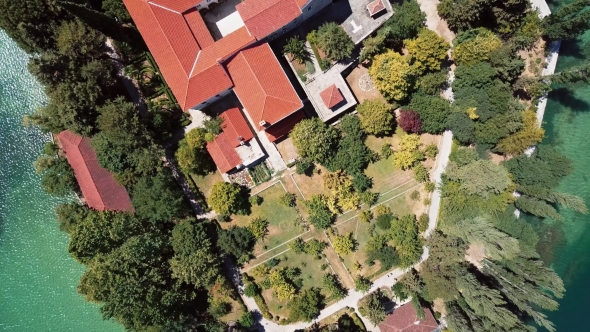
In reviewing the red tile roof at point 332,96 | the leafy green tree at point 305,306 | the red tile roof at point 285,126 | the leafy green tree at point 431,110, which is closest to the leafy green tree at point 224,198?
the red tile roof at point 285,126

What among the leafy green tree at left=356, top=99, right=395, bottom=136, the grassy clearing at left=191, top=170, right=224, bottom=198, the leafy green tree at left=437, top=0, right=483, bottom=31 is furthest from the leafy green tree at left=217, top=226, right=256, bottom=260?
the leafy green tree at left=437, top=0, right=483, bottom=31

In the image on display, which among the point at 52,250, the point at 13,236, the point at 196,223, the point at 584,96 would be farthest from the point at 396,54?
the point at 13,236

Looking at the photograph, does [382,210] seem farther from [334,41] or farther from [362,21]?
[362,21]

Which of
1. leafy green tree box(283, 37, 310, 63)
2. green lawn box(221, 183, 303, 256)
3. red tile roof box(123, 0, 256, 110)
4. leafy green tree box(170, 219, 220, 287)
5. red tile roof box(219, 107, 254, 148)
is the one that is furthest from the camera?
green lawn box(221, 183, 303, 256)

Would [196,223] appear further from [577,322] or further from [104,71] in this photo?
[577,322]

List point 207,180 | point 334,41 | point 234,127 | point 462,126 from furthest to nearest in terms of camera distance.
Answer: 1. point 207,180
2. point 234,127
3. point 462,126
4. point 334,41

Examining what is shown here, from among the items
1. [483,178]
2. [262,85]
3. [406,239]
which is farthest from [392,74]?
[406,239]

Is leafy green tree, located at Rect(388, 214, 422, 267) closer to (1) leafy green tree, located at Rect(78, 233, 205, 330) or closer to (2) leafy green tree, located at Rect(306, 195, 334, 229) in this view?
(2) leafy green tree, located at Rect(306, 195, 334, 229)
